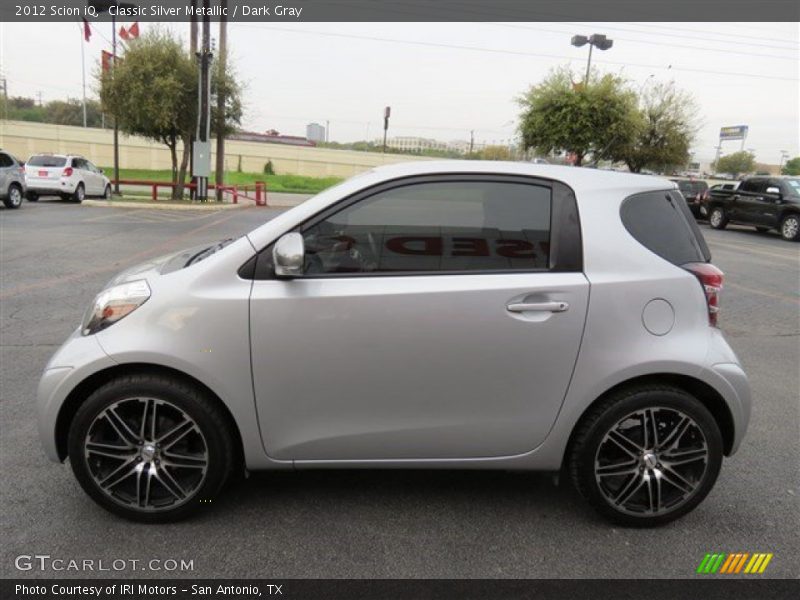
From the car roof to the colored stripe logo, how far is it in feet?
5.65

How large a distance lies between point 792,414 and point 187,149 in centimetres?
2389

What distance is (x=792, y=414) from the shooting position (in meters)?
4.43

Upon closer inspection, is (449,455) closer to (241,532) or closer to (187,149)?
(241,532)

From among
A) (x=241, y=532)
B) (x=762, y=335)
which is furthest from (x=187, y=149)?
(x=241, y=532)

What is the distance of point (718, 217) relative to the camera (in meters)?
21.0

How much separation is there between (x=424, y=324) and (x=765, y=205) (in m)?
20.2

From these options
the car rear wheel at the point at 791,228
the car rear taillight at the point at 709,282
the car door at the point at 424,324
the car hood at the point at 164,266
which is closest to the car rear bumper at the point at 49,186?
the car hood at the point at 164,266

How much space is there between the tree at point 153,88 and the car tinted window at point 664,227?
21740 mm

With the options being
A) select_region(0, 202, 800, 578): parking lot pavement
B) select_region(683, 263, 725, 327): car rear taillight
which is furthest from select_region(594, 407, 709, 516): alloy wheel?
select_region(683, 263, 725, 327): car rear taillight

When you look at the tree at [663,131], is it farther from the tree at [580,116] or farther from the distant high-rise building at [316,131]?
the distant high-rise building at [316,131]

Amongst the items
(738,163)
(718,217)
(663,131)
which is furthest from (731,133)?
(718,217)

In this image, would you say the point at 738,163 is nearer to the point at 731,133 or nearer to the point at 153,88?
the point at 731,133

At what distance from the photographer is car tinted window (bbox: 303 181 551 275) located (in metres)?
2.79

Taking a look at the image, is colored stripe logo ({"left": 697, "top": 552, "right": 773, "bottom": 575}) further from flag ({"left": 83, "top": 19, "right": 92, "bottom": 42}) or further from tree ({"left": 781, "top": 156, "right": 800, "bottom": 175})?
tree ({"left": 781, "top": 156, "right": 800, "bottom": 175})
